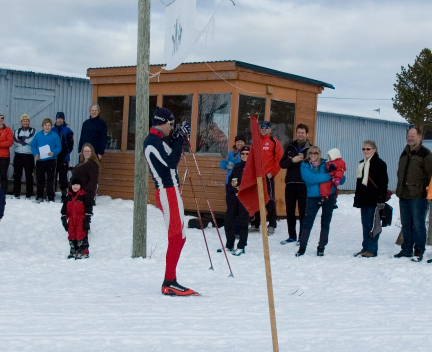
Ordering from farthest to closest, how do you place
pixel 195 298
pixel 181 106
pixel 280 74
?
pixel 181 106, pixel 280 74, pixel 195 298

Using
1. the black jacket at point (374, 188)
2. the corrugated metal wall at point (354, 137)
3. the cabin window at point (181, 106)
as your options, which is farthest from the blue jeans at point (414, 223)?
the corrugated metal wall at point (354, 137)

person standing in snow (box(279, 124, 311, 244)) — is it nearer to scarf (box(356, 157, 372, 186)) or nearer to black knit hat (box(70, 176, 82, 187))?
scarf (box(356, 157, 372, 186))

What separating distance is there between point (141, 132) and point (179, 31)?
5.73ft

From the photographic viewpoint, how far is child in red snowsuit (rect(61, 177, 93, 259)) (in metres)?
9.04

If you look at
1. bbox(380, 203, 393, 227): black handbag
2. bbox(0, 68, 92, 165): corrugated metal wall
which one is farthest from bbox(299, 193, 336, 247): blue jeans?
bbox(0, 68, 92, 165): corrugated metal wall

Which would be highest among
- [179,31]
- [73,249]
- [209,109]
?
[179,31]

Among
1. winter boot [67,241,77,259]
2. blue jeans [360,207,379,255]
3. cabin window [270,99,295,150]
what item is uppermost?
cabin window [270,99,295,150]

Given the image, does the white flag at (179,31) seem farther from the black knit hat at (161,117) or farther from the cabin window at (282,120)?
the cabin window at (282,120)

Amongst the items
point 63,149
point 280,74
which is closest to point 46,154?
point 63,149

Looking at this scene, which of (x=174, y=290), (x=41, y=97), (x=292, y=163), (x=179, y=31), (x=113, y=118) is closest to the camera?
(x=174, y=290)

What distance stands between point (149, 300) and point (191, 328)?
132 cm

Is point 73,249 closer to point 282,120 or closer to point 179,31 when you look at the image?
point 179,31

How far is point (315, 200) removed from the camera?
9422 mm

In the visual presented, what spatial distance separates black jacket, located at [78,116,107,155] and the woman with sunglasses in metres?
4.57
